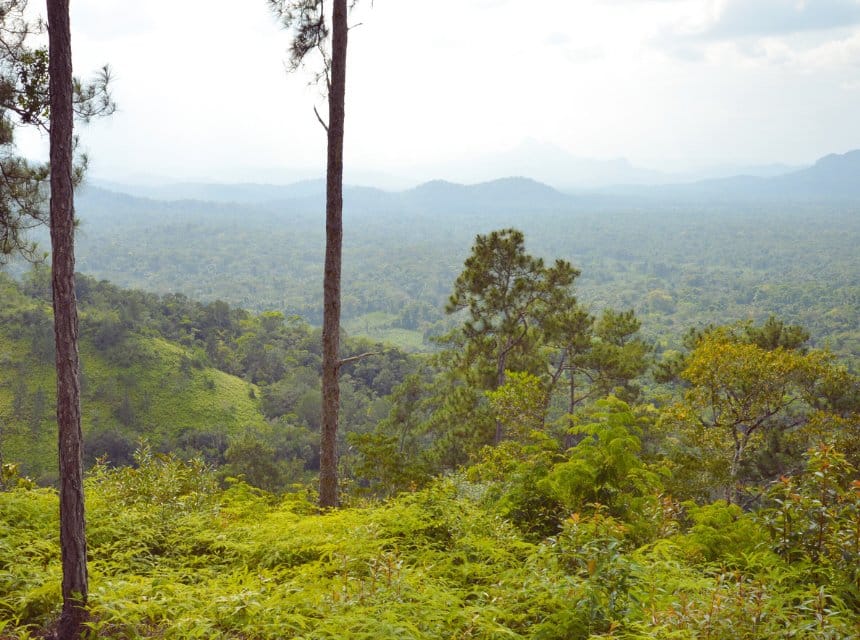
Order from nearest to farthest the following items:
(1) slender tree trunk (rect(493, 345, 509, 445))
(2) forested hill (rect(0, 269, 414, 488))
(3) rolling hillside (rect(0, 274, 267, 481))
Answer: (1) slender tree trunk (rect(493, 345, 509, 445)), (2) forested hill (rect(0, 269, 414, 488)), (3) rolling hillside (rect(0, 274, 267, 481))

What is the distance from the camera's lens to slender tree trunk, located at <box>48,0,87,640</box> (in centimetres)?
315

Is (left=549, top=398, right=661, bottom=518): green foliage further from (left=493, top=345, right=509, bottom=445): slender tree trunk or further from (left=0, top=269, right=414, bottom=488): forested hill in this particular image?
(left=0, top=269, right=414, bottom=488): forested hill

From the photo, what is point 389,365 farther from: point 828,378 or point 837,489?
point 837,489

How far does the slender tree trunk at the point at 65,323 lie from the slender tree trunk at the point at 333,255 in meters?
3.17

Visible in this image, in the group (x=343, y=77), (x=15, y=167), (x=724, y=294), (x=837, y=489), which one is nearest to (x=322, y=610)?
(x=837, y=489)

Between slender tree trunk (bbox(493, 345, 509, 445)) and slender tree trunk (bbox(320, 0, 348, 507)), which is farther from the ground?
slender tree trunk (bbox(320, 0, 348, 507))

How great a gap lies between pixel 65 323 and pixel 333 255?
3.71 metres

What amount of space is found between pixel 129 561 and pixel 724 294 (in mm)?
117754

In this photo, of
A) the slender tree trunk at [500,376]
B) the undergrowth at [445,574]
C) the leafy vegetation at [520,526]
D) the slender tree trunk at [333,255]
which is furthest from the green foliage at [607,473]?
the slender tree trunk at [500,376]

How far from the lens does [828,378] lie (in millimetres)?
12352

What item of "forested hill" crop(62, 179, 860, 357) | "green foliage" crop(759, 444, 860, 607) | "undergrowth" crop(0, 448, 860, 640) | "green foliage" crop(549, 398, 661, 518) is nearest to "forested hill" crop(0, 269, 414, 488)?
"undergrowth" crop(0, 448, 860, 640)

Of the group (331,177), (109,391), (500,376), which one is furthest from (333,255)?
(109,391)

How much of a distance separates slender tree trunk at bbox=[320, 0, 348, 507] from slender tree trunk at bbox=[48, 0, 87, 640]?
3165 millimetres

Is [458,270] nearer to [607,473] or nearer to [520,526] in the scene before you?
[520,526]
